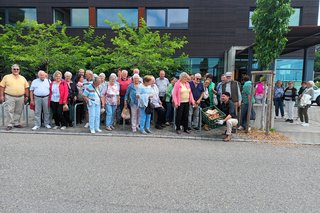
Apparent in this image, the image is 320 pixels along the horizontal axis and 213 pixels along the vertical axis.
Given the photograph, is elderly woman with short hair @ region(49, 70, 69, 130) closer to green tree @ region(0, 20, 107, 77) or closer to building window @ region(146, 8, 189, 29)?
green tree @ region(0, 20, 107, 77)

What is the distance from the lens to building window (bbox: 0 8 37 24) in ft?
58.4

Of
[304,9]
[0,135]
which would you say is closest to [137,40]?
[0,135]

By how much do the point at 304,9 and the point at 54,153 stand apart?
18.0 metres

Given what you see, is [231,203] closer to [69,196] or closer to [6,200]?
[69,196]

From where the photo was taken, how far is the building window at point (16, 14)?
58.4 feet

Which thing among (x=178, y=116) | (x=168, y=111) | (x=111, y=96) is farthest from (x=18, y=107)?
(x=178, y=116)

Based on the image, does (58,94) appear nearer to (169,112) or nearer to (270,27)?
(169,112)

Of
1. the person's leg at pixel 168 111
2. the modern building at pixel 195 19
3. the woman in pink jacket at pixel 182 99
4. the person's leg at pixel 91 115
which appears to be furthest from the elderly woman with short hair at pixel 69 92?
the modern building at pixel 195 19

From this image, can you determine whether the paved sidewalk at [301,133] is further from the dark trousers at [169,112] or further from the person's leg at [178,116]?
the dark trousers at [169,112]

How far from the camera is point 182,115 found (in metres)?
7.54

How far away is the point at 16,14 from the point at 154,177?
750 inches

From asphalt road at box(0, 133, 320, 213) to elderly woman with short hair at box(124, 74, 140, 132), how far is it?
1.31 m

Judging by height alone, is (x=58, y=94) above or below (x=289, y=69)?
below

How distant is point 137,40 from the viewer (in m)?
12.5
